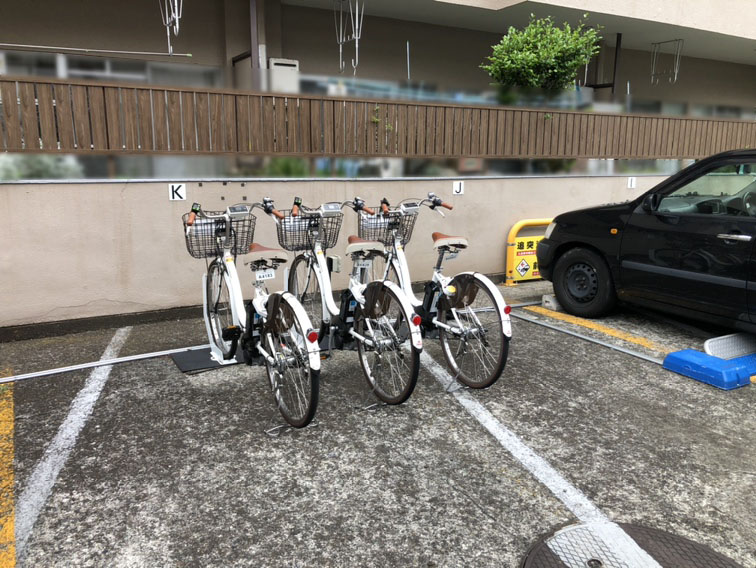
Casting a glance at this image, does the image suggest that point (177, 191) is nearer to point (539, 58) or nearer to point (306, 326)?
point (306, 326)

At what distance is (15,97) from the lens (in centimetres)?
477

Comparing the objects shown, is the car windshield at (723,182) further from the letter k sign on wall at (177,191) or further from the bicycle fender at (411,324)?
the letter k sign on wall at (177,191)

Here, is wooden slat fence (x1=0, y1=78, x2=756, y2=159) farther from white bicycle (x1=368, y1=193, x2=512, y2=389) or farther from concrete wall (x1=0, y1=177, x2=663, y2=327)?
white bicycle (x1=368, y1=193, x2=512, y2=389)

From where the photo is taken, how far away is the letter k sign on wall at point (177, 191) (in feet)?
17.6

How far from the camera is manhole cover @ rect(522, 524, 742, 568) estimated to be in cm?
229

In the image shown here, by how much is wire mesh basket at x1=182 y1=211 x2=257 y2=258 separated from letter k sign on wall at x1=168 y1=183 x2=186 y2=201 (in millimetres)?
1557

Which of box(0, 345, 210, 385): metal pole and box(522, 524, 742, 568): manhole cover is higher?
box(0, 345, 210, 385): metal pole

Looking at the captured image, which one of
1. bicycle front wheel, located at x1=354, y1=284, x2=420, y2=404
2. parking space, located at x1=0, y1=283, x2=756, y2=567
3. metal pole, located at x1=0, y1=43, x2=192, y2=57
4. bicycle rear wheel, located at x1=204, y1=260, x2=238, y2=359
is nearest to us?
parking space, located at x1=0, y1=283, x2=756, y2=567

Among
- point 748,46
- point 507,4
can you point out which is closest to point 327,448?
point 507,4

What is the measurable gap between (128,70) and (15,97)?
1.40 meters

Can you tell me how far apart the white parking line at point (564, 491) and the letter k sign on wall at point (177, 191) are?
327 centimetres

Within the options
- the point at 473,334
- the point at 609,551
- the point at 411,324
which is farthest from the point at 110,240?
the point at 609,551

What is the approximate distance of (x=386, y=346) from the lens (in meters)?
3.55

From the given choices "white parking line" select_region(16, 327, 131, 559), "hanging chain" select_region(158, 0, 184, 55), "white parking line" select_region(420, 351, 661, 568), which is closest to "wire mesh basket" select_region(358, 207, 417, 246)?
"white parking line" select_region(420, 351, 661, 568)
